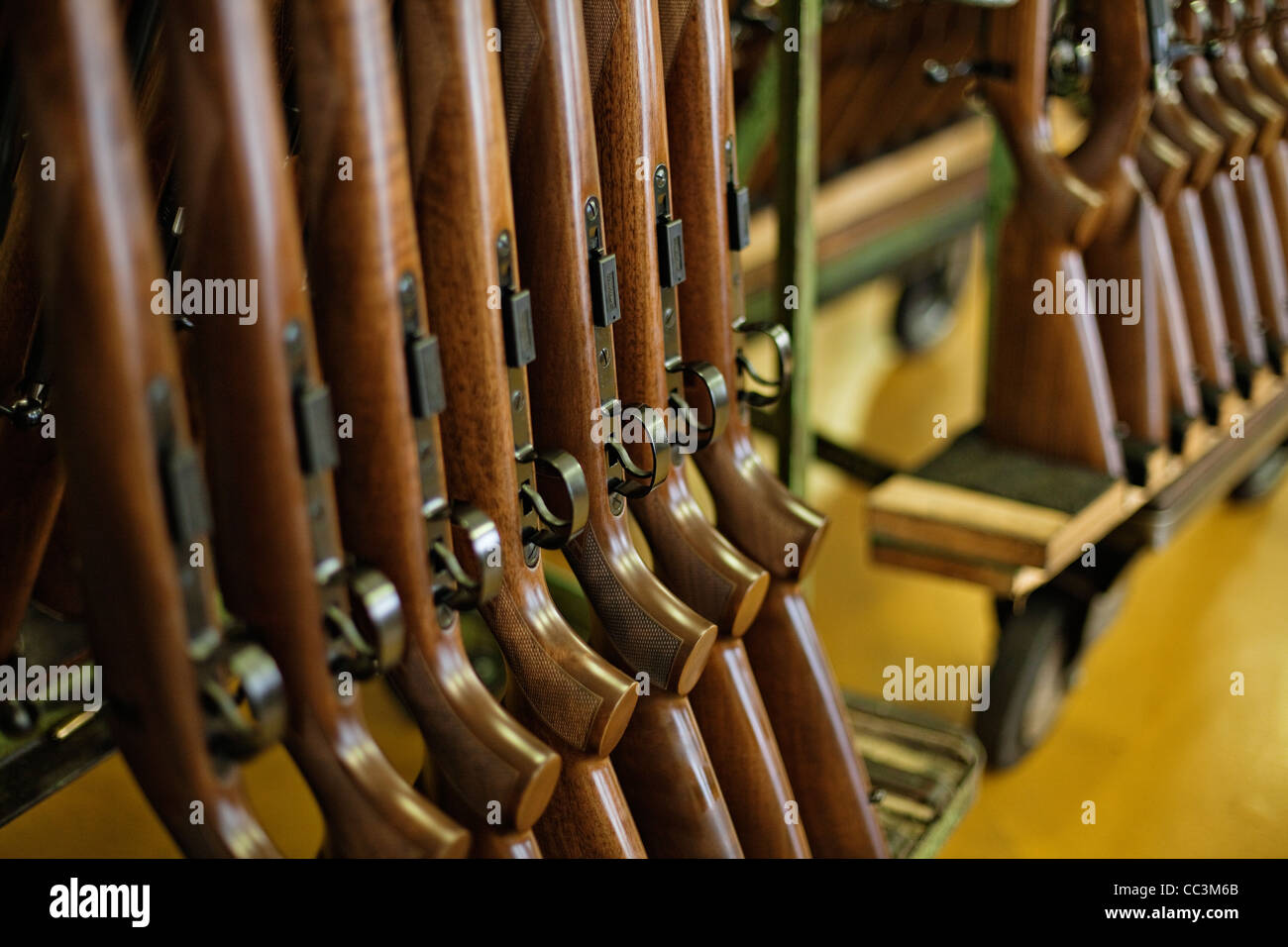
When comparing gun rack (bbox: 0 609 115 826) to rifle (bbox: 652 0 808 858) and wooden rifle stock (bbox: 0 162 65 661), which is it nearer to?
wooden rifle stock (bbox: 0 162 65 661)

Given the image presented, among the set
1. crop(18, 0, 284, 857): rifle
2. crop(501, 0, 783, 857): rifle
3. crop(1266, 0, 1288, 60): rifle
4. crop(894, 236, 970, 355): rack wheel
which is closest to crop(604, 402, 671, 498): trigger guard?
crop(501, 0, 783, 857): rifle

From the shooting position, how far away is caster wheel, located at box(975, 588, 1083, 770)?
1.46 m

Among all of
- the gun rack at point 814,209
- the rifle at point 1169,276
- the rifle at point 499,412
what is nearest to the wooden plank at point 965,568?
the gun rack at point 814,209

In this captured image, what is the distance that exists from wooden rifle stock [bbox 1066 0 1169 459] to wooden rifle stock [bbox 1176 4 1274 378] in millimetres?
175

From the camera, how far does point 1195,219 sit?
1401 millimetres

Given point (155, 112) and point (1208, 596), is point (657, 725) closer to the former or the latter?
point (155, 112)

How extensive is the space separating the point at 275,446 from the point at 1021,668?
3.65ft

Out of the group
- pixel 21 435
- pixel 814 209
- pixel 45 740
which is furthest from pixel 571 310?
pixel 814 209

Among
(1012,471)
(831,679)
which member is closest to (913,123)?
(1012,471)

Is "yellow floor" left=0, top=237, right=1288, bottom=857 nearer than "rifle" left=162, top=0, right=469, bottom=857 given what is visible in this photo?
No

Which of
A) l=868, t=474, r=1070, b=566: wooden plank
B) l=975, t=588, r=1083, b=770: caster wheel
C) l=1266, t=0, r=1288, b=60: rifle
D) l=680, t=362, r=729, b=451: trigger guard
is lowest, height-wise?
l=975, t=588, r=1083, b=770: caster wheel

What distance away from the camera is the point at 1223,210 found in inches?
57.9

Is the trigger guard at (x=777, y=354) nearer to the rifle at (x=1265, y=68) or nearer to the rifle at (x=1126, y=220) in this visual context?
the rifle at (x=1126, y=220)
